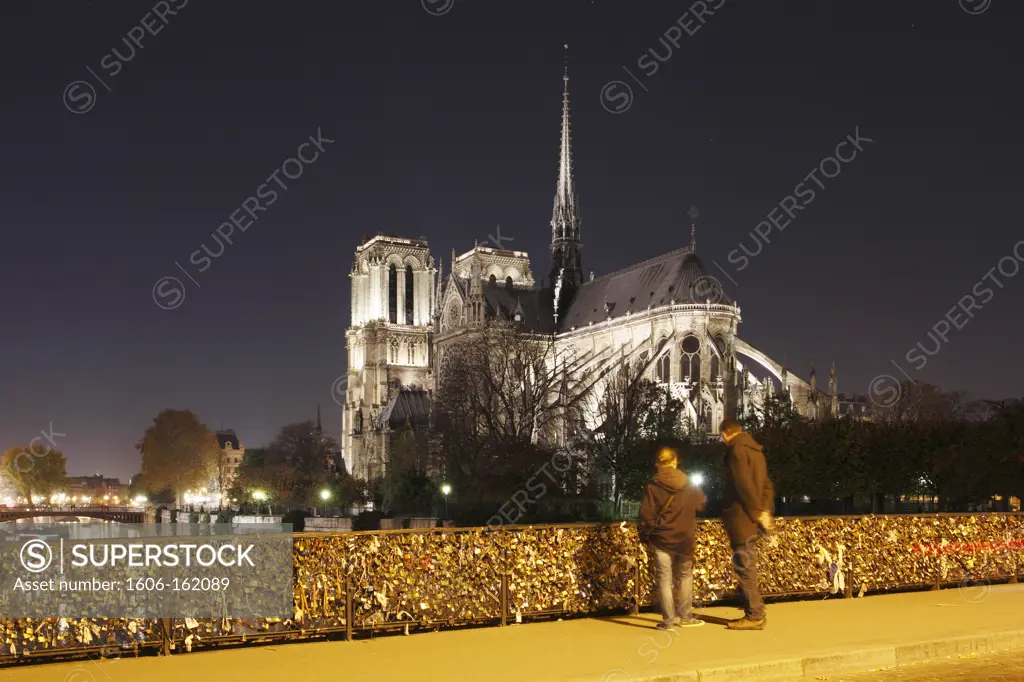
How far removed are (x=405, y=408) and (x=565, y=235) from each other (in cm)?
2521

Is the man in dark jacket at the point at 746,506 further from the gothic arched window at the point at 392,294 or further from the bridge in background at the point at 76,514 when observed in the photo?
the gothic arched window at the point at 392,294

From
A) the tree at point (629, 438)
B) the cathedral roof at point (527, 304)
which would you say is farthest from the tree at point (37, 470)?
the tree at point (629, 438)

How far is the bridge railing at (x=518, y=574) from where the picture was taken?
10062 mm

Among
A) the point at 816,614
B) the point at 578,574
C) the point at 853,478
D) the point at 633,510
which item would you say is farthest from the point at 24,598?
the point at 633,510

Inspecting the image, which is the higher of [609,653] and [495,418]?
[495,418]

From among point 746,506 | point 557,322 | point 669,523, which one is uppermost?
point 557,322

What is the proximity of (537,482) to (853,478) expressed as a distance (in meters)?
13.5

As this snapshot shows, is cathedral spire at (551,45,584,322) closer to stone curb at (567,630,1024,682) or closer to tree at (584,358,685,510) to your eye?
tree at (584,358,685,510)

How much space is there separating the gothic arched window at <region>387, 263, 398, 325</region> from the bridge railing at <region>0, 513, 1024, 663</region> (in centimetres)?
10535

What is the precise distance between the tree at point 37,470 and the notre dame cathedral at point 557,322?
47030 mm

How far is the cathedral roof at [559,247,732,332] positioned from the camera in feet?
284

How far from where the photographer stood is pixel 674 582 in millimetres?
11258

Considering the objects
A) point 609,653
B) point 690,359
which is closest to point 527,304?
point 690,359

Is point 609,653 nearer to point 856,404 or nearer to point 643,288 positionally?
point 643,288
